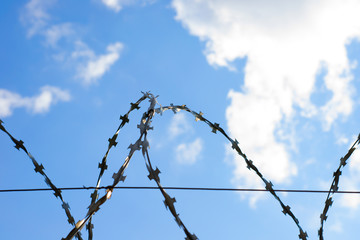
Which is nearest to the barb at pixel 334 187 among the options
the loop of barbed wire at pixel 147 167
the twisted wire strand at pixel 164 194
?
the loop of barbed wire at pixel 147 167

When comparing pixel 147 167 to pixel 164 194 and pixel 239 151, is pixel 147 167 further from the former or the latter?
pixel 239 151

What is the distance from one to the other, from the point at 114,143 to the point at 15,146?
1262 millimetres

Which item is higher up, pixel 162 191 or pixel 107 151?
pixel 107 151

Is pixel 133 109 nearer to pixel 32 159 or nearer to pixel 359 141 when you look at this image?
pixel 32 159

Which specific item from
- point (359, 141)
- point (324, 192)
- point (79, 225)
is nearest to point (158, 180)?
point (79, 225)

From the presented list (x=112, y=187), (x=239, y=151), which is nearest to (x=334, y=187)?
(x=239, y=151)

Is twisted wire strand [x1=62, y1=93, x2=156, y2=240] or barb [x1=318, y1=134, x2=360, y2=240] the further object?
barb [x1=318, y1=134, x2=360, y2=240]

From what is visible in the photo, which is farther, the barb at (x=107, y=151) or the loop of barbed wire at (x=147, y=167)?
the barb at (x=107, y=151)

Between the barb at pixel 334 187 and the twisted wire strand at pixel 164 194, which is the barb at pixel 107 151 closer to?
the twisted wire strand at pixel 164 194

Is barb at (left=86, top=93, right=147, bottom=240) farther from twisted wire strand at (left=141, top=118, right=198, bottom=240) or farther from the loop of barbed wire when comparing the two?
twisted wire strand at (left=141, top=118, right=198, bottom=240)

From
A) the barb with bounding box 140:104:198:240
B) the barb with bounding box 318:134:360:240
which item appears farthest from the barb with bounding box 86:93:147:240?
the barb with bounding box 318:134:360:240

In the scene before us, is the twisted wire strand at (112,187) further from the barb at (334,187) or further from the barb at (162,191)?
the barb at (334,187)

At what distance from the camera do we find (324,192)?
566 cm

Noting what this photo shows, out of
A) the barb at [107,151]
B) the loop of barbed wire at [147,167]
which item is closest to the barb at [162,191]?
the loop of barbed wire at [147,167]
